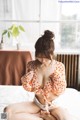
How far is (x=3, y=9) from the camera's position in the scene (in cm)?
364

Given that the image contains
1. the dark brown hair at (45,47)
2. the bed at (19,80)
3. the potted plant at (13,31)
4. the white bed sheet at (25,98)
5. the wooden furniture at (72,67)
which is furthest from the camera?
the wooden furniture at (72,67)

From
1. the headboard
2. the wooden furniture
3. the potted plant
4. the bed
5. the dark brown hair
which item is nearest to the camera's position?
the dark brown hair

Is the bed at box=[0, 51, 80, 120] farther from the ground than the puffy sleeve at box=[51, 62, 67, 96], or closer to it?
closer to it

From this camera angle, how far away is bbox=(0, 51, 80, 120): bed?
2.32 metres

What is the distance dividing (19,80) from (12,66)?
Result: 0.71ft

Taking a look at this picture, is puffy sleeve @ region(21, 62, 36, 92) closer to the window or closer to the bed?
the bed

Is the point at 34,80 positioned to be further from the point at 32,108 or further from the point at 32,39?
the point at 32,39

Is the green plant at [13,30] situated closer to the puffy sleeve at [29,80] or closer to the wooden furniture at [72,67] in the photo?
the wooden furniture at [72,67]

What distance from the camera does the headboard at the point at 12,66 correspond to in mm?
3291

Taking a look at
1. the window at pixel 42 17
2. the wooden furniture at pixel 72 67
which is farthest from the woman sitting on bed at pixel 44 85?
the window at pixel 42 17

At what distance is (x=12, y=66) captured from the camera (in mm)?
3305

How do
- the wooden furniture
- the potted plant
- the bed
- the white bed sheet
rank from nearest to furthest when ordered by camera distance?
the white bed sheet, the bed, the potted plant, the wooden furniture

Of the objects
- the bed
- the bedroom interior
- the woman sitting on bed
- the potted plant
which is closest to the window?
the bedroom interior

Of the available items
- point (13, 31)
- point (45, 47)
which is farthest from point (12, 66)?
point (45, 47)
